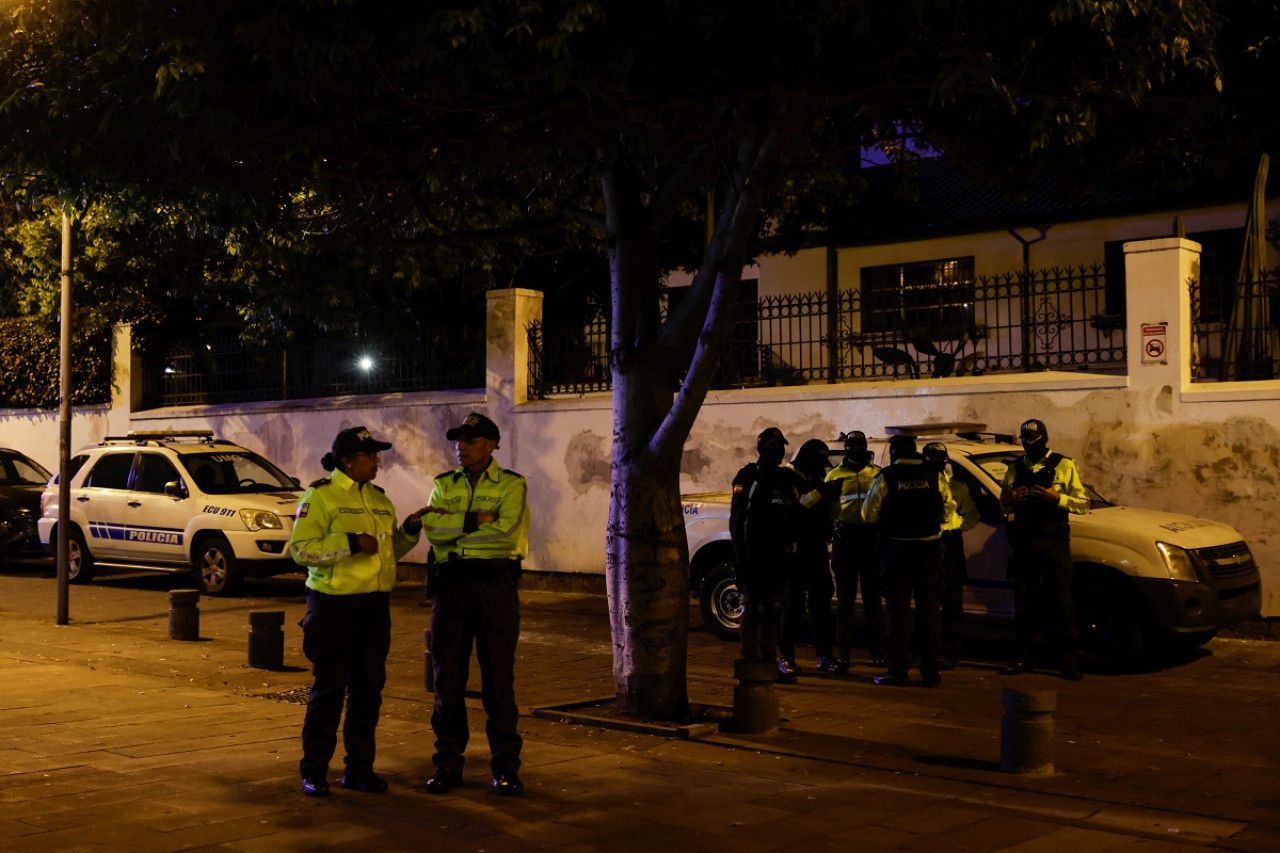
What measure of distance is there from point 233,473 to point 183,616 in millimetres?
5048

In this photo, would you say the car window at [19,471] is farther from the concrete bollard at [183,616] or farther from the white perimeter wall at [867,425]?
the concrete bollard at [183,616]

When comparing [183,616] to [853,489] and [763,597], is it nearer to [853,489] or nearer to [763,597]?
[763,597]

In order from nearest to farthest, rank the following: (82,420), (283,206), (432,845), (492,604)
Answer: (432,845) → (492,604) → (283,206) → (82,420)

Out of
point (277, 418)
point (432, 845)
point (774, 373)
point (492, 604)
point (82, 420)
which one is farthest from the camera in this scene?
point (82, 420)

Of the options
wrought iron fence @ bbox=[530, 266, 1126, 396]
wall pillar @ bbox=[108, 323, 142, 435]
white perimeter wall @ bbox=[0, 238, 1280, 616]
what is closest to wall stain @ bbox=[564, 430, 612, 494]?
white perimeter wall @ bbox=[0, 238, 1280, 616]

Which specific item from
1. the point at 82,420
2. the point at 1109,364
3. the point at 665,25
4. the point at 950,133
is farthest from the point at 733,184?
the point at 82,420

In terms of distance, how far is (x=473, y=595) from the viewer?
7.07 m

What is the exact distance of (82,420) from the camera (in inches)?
927

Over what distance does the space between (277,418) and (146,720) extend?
39.2 feet

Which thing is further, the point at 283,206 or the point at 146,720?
the point at 283,206

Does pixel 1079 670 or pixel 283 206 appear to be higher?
pixel 283 206

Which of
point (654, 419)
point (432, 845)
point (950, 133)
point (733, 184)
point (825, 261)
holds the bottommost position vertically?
point (432, 845)

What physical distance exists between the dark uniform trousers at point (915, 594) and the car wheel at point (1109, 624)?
1403 mm

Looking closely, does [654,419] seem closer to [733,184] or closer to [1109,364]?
[733,184]
